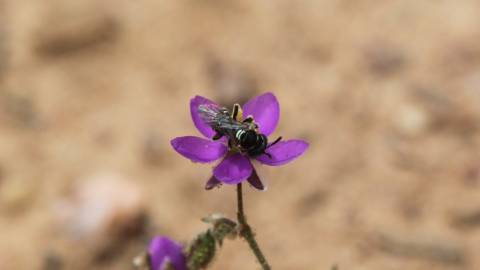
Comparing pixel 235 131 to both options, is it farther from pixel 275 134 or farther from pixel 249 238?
pixel 275 134

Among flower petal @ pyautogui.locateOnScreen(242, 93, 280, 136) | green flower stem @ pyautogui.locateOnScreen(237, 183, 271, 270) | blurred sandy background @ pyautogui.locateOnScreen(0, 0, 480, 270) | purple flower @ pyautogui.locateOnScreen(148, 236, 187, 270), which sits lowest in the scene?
green flower stem @ pyautogui.locateOnScreen(237, 183, 271, 270)

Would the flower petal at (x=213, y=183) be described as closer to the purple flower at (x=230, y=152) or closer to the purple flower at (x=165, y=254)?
the purple flower at (x=230, y=152)

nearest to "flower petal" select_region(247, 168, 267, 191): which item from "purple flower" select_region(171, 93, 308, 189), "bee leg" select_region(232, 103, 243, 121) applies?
"purple flower" select_region(171, 93, 308, 189)

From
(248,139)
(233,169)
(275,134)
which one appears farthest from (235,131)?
(275,134)

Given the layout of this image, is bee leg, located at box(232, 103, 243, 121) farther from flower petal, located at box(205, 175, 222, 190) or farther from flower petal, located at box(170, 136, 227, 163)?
flower petal, located at box(205, 175, 222, 190)

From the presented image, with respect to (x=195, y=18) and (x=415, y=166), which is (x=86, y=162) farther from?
(x=415, y=166)

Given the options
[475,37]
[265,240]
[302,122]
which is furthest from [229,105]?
[475,37]
